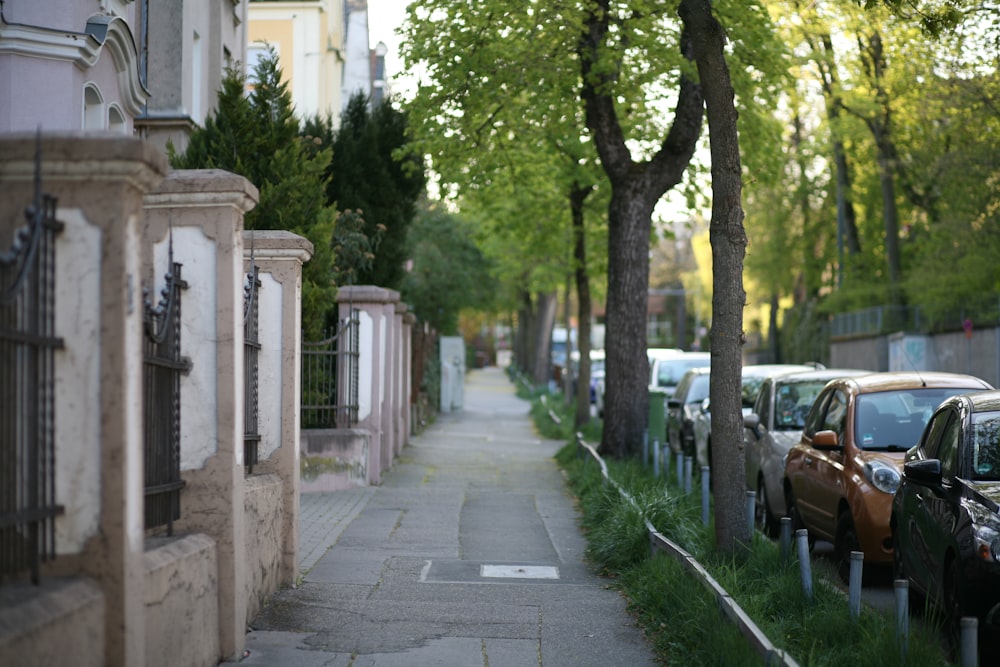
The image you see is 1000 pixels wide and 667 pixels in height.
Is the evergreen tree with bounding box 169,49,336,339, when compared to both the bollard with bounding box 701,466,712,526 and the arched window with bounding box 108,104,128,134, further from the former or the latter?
the bollard with bounding box 701,466,712,526

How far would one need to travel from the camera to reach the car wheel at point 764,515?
14.0 meters

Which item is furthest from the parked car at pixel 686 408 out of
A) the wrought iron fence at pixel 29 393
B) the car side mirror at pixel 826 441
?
the wrought iron fence at pixel 29 393

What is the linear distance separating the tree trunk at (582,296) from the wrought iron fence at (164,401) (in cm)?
2115

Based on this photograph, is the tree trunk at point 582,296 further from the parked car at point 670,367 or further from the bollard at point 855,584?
the bollard at point 855,584

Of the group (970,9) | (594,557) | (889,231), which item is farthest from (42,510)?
(889,231)

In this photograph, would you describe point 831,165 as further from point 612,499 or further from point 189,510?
point 189,510

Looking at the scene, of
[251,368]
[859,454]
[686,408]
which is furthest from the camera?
[686,408]

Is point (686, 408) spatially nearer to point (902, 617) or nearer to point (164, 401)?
point (902, 617)

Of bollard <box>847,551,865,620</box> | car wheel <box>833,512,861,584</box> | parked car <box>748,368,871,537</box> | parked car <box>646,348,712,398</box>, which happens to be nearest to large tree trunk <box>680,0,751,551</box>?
car wheel <box>833,512,861,584</box>

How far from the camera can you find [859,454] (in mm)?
11211

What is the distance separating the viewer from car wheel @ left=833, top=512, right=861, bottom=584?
10859mm

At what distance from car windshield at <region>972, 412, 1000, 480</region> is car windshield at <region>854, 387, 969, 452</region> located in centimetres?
264

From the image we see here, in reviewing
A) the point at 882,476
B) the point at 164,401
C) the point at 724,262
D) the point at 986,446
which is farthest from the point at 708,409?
the point at 164,401

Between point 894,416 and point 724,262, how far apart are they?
2.57 meters
